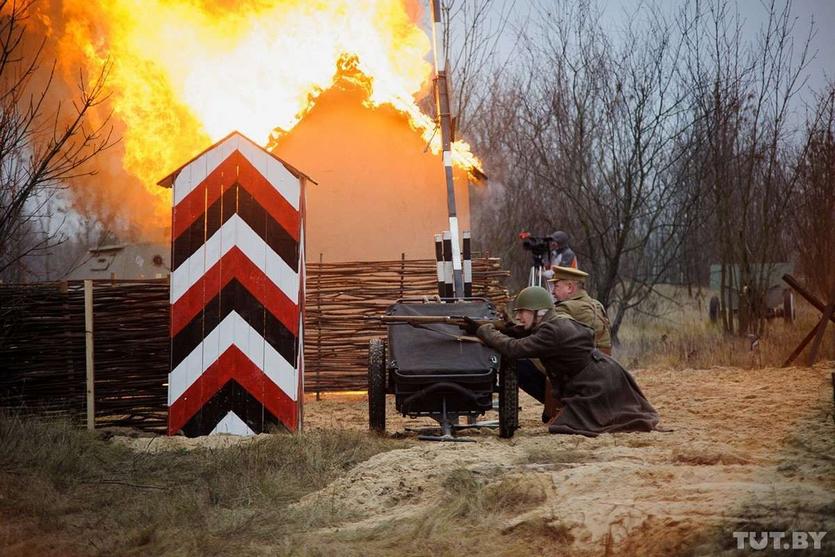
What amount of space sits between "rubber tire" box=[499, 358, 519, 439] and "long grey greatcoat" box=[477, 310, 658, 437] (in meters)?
0.26

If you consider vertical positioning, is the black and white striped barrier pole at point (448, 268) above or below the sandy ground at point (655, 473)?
above

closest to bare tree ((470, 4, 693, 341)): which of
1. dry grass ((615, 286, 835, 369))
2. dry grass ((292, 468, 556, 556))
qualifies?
dry grass ((615, 286, 835, 369))

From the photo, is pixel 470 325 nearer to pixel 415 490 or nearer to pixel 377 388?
pixel 377 388

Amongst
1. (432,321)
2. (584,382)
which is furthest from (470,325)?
(584,382)

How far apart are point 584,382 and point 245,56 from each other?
26.5 feet

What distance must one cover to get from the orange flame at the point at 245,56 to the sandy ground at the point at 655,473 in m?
5.16

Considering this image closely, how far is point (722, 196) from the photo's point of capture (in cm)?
1853

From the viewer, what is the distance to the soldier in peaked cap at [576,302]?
1003 cm

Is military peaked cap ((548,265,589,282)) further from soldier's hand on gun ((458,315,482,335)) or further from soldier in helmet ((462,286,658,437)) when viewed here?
soldier's hand on gun ((458,315,482,335))

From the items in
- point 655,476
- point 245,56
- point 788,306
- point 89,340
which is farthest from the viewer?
point 788,306

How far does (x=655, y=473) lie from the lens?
6.27 metres

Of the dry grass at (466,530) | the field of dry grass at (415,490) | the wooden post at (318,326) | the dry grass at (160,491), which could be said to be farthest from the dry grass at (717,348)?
the dry grass at (466,530)

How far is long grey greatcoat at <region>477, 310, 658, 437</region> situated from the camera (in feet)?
29.2

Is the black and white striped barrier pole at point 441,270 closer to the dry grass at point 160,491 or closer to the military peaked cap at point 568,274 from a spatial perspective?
the military peaked cap at point 568,274
